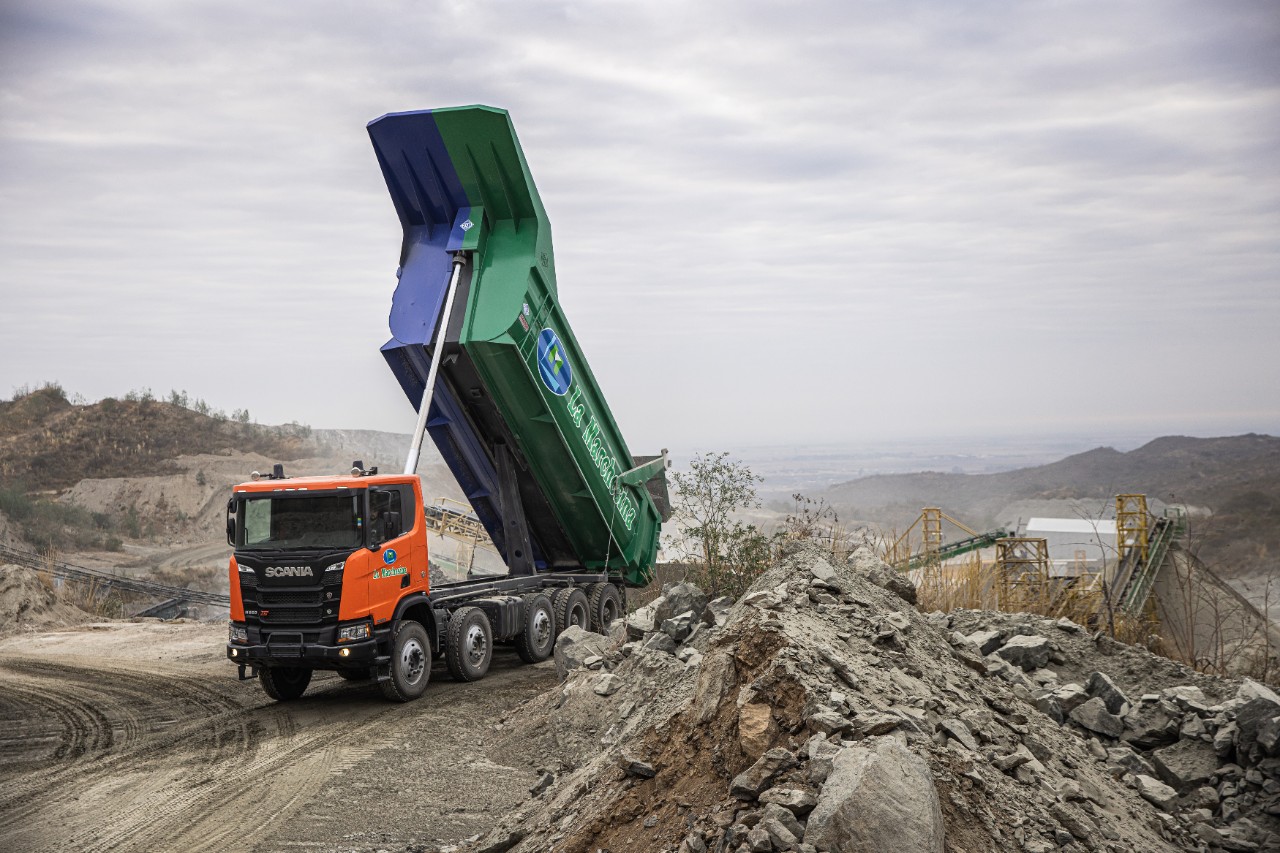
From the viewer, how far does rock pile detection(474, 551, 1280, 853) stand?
458 cm

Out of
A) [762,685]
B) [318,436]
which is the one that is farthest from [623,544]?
[318,436]

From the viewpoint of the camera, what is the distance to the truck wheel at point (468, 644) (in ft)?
37.1

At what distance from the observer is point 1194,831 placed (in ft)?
18.4

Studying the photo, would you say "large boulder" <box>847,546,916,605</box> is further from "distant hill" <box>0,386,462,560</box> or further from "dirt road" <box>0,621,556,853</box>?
"distant hill" <box>0,386,462,560</box>

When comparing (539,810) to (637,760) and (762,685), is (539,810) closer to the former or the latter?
(637,760)

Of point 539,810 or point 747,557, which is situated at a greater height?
point 747,557

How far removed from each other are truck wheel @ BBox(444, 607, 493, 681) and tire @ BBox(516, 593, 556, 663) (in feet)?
2.51

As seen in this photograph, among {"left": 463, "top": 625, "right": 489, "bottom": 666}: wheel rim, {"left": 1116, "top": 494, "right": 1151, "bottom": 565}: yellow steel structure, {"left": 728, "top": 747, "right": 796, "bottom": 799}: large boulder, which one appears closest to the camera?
{"left": 728, "top": 747, "right": 796, "bottom": 799}: large boulder

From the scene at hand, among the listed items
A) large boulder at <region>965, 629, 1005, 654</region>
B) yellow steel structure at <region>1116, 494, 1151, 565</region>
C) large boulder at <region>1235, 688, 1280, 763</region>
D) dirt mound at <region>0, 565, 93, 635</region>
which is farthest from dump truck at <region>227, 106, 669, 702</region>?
dirt mound at <region>0, 565, 93, 635</region>

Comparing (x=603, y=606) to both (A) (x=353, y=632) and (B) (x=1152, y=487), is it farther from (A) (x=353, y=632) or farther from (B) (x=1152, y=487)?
(B) (x=1152, y=487)

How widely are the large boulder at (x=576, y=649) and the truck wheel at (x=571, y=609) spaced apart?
220cm

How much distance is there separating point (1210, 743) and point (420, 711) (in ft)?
22.8

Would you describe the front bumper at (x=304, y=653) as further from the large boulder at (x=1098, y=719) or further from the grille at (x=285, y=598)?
the large boulder at (x=1098, y=719)

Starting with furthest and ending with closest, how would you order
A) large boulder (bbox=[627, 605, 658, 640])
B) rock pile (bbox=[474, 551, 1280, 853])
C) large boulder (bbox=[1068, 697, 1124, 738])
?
1. large boulder (bbox=[627, 605, 658, 640])
2. large boulder (bbox=[1068, 697, 1124, 738])
3. rock pile (bbox=[474, 551, 1280, 853])
